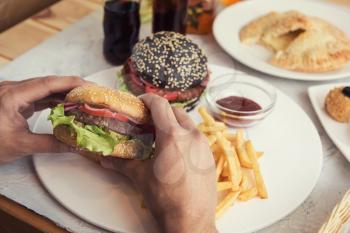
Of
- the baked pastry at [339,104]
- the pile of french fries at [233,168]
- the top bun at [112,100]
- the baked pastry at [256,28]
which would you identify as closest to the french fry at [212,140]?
the pile of french fries at [233,168]

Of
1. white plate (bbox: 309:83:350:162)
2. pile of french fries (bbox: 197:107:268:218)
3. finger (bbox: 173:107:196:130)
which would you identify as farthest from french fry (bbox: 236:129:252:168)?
white plate (bbox: 309:83:350:162)

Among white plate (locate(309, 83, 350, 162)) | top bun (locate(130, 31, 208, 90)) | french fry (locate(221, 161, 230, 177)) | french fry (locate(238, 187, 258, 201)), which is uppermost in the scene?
top bun (locate(130, 31, 208, 90))

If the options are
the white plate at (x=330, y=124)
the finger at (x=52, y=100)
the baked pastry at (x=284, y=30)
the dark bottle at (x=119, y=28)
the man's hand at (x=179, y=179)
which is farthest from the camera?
the baked pastry at (x=284, y=30)

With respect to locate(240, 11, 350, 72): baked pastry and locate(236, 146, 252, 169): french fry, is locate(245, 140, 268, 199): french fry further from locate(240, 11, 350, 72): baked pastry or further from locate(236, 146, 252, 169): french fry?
locate(240, 11, 350, 72): baked pastry

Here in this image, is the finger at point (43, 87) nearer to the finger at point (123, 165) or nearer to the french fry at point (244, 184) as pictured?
the finger at point (123, 165)

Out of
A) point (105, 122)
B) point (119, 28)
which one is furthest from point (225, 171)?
point (119, 28)

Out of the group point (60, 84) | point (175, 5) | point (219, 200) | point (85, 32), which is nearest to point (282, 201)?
point (219, 200)
